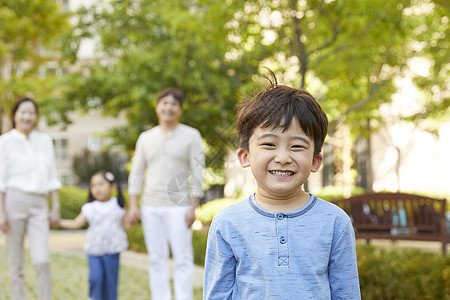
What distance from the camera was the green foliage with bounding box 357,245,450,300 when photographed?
18.8 feet

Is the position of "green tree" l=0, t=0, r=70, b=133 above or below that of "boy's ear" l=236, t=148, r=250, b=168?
above

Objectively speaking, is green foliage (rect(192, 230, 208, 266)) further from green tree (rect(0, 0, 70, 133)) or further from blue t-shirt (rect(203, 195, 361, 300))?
green tree (rect(0, 0, 70, 133))

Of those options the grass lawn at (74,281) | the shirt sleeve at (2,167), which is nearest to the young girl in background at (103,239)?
the shirt sleeve at (2,167)

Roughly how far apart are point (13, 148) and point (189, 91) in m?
7.77

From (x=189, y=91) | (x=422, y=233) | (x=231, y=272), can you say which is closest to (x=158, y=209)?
(x=231, y=272)

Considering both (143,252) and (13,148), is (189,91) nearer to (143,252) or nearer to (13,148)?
(143,252)

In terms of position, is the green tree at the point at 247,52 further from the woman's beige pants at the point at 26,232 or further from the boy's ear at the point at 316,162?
the boy's ear at the point at 316,162

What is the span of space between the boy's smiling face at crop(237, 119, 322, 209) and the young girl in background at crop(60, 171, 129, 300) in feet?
12.3

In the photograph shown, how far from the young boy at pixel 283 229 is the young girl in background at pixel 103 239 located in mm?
3608

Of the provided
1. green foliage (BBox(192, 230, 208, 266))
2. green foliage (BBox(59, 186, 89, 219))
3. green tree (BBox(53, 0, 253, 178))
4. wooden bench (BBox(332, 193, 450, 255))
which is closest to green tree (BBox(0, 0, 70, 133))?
green foliage (BBox(59, 186, 89, 219))

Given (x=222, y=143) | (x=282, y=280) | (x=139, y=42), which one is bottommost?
(x=282, y=280)

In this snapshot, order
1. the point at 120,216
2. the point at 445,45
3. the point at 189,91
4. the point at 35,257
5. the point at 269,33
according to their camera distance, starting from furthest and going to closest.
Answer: the point at 189,91 → the point at 445,45 → the point at 269,33 → the point at 120,216 → the point at 35,257

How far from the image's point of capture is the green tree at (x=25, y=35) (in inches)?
831

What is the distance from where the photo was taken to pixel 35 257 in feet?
17.8
